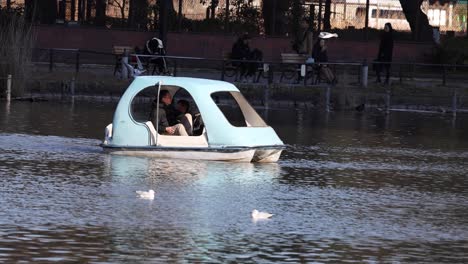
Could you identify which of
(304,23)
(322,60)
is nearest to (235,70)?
(322,60)

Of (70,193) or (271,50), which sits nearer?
(70,193)

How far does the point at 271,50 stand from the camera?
50.6 metres

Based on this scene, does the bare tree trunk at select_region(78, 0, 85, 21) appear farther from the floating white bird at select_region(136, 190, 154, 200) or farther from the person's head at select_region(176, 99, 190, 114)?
the floating white bird at select_region(136, 190, 154, 200)

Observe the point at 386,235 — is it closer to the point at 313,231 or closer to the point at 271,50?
the point at 313,231

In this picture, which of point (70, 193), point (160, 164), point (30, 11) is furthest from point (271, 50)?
point (70, 193)

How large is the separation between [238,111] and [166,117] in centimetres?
1217

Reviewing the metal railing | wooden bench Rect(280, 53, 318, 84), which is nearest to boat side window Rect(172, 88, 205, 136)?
the metal railing

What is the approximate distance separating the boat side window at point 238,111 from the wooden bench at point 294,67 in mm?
2714

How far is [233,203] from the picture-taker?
16.0 m

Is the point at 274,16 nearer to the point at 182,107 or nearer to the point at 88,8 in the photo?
the point at 88,8

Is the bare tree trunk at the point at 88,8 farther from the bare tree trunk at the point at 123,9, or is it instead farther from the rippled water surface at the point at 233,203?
the rippled water surface at the point at 233,203

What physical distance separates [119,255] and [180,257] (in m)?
0.54

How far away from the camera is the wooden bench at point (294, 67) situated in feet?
130

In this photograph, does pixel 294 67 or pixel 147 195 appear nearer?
pixel 147 195
